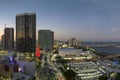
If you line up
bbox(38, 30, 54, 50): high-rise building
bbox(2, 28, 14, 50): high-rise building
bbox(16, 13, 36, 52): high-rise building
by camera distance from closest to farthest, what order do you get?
bbox(16, 13, 36, 52): high-rise building
bbox(2, 28, 14, 50): high-rise building
bbox(38, 30, 54, 50): high-rise building

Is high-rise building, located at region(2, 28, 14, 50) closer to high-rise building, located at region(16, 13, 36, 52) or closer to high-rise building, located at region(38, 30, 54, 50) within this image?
high-rise building, located at region(38, 30, 54, 50)

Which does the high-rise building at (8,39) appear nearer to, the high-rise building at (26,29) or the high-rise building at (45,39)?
the high-rise building at (45,39)

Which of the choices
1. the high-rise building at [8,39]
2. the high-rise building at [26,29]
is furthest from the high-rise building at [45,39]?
the high-rise building at [26,29]

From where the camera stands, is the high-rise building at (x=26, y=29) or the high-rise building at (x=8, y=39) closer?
the high-rise building at (x=26, y=29)

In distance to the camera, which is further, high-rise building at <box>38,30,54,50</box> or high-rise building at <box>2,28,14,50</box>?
high-rise building at <box>38,30,54,50</box>

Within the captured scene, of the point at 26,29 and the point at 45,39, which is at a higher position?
the point at 26,29

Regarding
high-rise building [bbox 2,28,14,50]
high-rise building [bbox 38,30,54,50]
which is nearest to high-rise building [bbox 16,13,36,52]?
high-rise building [bbox 2,28,14,50]

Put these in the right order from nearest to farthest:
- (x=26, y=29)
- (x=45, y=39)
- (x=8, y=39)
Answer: (x=26, y=29)
(x=8, y=39)
(x=45, y=39)

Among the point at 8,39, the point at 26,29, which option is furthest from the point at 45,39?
the point at 26,29

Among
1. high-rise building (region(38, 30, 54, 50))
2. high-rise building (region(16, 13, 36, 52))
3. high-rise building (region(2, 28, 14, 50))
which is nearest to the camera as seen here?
high-rise building (region(16, 13, 36, 52))

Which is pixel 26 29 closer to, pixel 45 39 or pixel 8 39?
pixel 8 39

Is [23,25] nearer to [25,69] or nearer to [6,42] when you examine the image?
[6,42]
